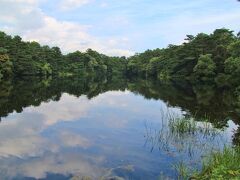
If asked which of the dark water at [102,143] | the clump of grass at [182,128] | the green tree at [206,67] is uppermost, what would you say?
the green tree at [206,67]

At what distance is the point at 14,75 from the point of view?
87.4m

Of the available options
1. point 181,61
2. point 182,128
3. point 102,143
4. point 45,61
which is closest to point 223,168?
point 182,128

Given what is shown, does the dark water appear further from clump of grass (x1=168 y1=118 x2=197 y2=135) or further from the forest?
the forest

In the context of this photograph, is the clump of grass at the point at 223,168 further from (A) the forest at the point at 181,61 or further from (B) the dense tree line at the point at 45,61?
(B) the dense tree line at the point at 45,61

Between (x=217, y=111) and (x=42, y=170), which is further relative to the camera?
(x=217, y=111)

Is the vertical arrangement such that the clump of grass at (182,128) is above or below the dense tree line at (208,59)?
below

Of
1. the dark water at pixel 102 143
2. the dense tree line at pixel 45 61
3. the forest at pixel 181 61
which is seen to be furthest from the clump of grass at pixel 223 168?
the dense tree line at pixel 45 61

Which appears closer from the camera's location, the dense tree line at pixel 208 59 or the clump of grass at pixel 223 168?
the clump of grass at pixel 223 168

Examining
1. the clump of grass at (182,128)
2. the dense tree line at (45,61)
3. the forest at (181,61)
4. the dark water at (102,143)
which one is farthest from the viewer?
the dense tree line at (45,61)

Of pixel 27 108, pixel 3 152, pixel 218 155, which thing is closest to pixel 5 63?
pixel 27 108

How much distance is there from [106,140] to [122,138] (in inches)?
44.4

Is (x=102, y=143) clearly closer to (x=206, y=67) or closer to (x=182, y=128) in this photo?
(x=182, y=128)

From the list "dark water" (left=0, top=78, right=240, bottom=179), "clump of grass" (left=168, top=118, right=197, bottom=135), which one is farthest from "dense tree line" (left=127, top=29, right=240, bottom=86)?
"clump of grass" (left=168, top=118, right=197, bottom=135)

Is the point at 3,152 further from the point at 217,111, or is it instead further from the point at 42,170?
the point at 217,111
